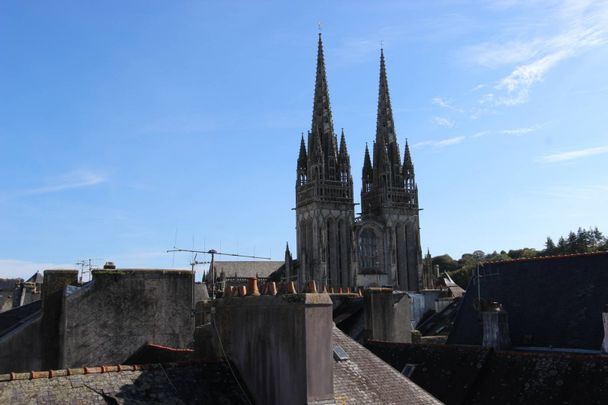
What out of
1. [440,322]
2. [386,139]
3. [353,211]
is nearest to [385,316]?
[440,322]

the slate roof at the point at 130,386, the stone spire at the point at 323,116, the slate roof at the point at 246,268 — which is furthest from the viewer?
the slate roof at the point at 246,268

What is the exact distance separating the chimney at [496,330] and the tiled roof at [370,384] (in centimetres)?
1039

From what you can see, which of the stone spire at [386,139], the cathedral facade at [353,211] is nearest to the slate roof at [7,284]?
the cathedral facade at [353,211]

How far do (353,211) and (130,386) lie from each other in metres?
72.3

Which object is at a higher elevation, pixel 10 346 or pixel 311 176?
pixel 311 176

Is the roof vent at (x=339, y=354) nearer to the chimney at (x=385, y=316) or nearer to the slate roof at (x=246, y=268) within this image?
the chimney at (x=385, y=316)

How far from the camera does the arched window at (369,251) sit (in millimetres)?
79250

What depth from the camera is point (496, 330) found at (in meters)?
19.8

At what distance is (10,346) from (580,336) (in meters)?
15.9

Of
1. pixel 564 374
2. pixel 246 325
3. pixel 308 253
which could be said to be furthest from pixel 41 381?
pixel 308 253

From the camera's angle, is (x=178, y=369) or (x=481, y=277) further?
(x=481, y=277)

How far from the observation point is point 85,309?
12.4 meters

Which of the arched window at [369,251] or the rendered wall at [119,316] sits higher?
the arched window at [369,251]

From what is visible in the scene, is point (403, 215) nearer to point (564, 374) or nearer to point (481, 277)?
point (481, 277)
